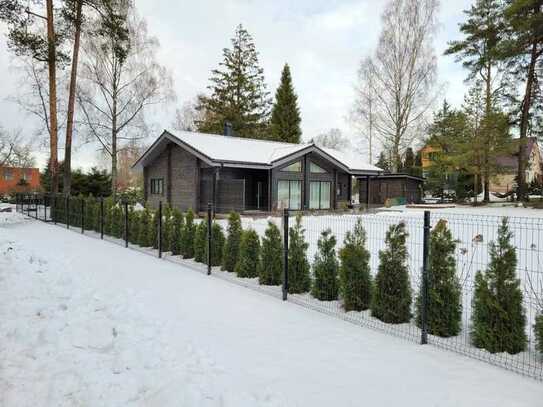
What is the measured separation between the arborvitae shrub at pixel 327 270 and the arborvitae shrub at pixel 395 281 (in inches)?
36.7

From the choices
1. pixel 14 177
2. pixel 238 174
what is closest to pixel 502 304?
pixel 238 174

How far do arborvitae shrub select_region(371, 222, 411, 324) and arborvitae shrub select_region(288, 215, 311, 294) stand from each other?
58.8 inches

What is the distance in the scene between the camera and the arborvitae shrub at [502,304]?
11.9 ft

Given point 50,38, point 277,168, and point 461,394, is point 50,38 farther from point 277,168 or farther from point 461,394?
point 461,394

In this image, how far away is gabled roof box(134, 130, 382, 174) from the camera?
18.2 meters

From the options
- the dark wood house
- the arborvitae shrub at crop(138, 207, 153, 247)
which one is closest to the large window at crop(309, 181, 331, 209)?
the dark wood house

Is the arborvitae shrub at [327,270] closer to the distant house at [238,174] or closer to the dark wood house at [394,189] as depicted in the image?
the distant house at [238,174]

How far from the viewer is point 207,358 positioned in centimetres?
347

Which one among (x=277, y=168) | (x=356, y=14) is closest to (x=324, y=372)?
(x=356, y=14)

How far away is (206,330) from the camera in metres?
4.26

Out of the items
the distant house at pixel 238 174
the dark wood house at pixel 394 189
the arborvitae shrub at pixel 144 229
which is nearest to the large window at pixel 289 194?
the distant house at pixel 238 174

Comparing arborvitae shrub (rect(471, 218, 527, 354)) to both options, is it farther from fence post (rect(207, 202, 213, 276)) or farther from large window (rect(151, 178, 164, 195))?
large window (rect(151, 178, 164, 195))

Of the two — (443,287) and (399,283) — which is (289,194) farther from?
(443,287)

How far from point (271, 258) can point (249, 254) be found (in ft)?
2.15
